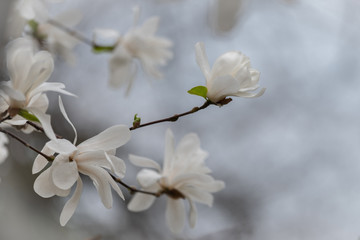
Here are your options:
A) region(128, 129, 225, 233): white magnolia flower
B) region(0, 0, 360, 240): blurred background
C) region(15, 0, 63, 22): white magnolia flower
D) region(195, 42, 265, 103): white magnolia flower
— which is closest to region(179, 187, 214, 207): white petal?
region(128, 129, 225, 233): white magnolia flower

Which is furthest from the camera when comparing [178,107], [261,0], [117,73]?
[261,0]

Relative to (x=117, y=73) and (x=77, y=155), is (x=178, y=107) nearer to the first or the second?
(x=117, y=73)

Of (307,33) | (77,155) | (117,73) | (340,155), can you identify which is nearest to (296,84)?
(307,33)

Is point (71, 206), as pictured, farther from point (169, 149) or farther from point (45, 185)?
point (169, 149)

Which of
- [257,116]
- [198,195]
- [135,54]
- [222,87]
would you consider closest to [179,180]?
[198,195]

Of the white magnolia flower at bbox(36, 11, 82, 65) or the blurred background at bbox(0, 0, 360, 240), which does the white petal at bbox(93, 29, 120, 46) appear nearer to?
the white magnolia flower at bbox(36, 11, 82, 65)

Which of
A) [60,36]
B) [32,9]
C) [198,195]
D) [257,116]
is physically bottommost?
[198,195]
